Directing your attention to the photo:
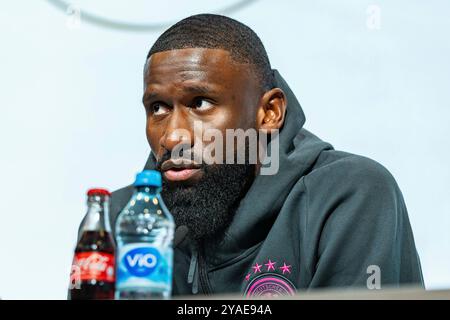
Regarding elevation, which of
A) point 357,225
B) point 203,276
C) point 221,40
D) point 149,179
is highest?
point 221,40

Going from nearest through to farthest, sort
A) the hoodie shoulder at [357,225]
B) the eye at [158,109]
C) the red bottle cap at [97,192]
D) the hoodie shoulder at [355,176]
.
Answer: the red bottle cap at [97,192], the hoodie shoulder at [357,225], the hoodie shoulder at [355,176], the eye at [158,109]

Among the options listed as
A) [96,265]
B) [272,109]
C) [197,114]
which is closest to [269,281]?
[197,114]

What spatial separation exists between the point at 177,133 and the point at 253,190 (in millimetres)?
225

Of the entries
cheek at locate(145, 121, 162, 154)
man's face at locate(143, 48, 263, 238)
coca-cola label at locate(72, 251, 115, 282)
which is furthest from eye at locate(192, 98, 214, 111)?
coca-cola label at locate(72, 251, 115, 282)

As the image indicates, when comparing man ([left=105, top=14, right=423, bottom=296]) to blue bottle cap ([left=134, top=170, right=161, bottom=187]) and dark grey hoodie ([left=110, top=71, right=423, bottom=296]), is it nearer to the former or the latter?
dark grey hoodie ([left=110, top=71, right=423, bottom=296])

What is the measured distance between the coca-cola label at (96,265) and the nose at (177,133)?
0.58 metres

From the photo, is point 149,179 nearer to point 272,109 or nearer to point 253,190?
point 253,190

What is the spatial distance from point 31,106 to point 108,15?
335 mm

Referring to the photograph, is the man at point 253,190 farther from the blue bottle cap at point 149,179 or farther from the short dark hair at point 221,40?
the blue bottle cap at point 149,179

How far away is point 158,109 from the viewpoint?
173 centimetres

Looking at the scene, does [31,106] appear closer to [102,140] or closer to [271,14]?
[102,140]

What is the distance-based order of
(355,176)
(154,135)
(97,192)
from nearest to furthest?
(97,192)
(355,176)
(154,135)

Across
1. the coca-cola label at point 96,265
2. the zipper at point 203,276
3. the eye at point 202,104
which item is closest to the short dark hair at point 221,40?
the eye at point 202,104

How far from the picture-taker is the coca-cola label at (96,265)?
3.18 feet
